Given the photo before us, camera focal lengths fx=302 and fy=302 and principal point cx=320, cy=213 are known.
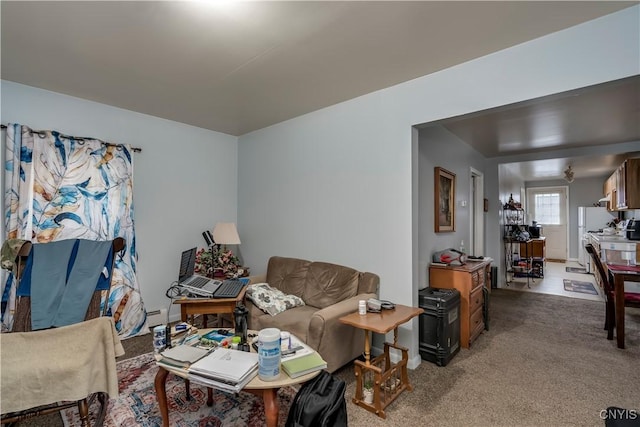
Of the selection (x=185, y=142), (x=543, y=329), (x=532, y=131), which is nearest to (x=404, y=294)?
(x=543, y=329)

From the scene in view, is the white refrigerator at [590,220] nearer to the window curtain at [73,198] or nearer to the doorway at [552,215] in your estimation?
the doorway at [552,215]

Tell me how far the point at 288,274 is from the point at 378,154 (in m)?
1.67

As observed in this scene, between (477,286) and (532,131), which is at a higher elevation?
(532,131)

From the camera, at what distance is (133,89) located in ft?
9.63

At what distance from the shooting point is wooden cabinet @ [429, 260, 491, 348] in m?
3.09

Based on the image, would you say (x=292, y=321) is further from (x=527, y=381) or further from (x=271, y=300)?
(x=527, y=381)

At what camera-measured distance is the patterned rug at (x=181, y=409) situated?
6.41 feet

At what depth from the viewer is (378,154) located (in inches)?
116

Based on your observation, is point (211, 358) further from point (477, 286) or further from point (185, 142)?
point (185, 142)

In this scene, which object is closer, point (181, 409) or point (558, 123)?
point (181, 409)

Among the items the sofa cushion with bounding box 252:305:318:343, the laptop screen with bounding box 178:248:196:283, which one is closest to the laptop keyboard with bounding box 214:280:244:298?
the sofa cushion with bounding box 252:305:318:343

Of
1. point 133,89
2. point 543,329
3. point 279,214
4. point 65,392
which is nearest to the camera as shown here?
point 65,392

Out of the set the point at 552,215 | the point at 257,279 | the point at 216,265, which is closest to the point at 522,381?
the point at 257,279

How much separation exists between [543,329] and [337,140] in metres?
3.32
